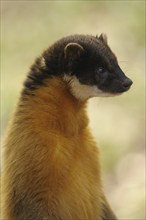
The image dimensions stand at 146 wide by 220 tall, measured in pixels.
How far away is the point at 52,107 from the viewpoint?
24.4 feet

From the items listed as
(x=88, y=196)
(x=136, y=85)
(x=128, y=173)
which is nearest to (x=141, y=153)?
(x=128, y=173)

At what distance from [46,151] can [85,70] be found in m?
0.54

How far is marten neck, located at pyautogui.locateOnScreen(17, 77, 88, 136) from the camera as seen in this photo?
290 inches

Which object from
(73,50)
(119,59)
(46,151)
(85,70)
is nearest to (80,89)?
(85,70)

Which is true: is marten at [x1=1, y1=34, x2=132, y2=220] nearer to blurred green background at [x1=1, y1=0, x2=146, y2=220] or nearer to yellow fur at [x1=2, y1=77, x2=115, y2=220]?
yellow fur at [x1=2, y1=77, x2=115, y2=220]

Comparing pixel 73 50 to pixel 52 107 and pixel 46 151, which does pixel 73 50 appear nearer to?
pixel 52 107

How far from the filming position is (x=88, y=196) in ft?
25.3

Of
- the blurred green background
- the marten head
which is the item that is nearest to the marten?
the marten head

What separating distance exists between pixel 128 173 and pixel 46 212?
2.57m

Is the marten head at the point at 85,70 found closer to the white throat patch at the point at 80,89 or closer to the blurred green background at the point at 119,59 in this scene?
the white throat patch at the point at 80,89

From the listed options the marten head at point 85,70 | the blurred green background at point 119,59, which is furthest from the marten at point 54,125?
the blurred green background at point 119,59

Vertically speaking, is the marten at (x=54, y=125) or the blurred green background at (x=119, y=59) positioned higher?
the blurred green background at (x=119, y=59)

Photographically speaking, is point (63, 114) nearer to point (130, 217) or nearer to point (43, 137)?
point (43, 137)

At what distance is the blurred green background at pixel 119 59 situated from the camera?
9.87 m
